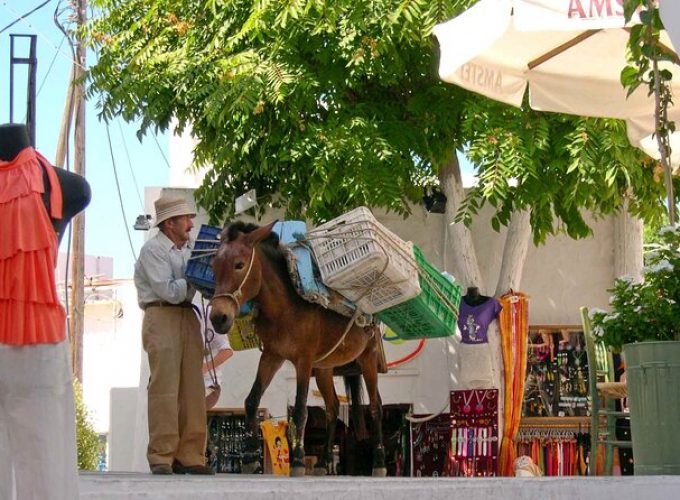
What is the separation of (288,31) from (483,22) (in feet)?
20.0

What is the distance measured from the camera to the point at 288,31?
1450 cm

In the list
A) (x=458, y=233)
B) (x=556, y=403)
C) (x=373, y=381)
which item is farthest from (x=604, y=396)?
(x=556, y=403)

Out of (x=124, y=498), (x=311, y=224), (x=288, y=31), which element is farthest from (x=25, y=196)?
(x=311, y=224)

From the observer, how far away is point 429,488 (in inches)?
266

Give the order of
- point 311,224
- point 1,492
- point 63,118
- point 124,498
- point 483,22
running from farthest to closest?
point 63,118
point 311,224
point 483,22
point 124,498
point 1,492

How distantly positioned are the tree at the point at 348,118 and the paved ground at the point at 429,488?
705cm

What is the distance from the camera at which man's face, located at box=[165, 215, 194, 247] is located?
9.10 meters

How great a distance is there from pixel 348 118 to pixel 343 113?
0.44 ft

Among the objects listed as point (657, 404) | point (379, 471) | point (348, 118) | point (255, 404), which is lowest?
point (379, 471)

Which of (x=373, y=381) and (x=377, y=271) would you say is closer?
(x=377, y=271)

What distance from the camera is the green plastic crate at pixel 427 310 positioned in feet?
32.7

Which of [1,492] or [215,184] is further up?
[215,184]

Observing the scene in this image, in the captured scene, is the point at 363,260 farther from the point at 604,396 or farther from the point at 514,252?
the point at 514,252

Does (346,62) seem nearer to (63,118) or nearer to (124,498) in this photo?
(124,498)
